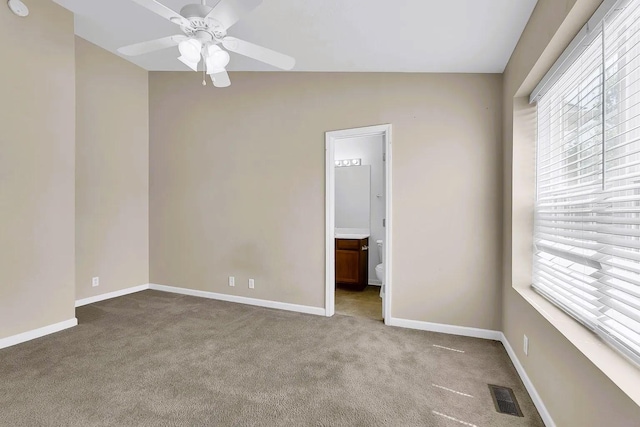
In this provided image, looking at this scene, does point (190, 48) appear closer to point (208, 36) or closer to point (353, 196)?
point (208, 36)

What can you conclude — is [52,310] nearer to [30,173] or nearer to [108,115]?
[30,173]

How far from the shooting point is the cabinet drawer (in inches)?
182

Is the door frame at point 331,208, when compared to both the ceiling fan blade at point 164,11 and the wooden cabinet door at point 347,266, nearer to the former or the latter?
the wooden cabinet door at point 347,266

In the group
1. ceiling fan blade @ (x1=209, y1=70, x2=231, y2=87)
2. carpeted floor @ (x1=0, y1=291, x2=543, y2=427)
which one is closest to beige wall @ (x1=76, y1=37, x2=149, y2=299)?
carpeted floor @ (x1=0, y1=291, x2=543, y2=427)

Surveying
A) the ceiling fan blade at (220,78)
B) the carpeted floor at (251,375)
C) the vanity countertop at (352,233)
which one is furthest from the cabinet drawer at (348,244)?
the ceiling fan blade at (220,78)

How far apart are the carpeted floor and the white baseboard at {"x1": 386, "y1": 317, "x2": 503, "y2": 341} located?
0.09 m

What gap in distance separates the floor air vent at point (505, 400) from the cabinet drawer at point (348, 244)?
264cm

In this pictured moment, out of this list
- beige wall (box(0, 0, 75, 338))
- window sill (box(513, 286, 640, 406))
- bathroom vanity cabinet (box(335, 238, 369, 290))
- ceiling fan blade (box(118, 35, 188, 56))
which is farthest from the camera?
bathroom vanity cabinet (box(335, 238, 369, 290))

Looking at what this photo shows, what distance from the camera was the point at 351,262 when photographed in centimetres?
467

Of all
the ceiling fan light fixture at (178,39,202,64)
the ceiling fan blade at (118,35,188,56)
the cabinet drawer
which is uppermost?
the ceiling fan blade at (118,35,188,56)

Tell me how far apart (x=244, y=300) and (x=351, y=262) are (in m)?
1.65

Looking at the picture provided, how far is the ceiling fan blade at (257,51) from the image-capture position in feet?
6.77

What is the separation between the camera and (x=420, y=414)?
6.10ft

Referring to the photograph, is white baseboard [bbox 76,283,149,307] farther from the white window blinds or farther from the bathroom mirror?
the white window blinds
